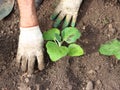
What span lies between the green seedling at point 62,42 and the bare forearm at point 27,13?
9 centimetres

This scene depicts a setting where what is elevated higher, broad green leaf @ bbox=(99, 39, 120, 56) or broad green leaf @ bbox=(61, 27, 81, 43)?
broad green leaf @ bbox=(61, 27, 81, 43)

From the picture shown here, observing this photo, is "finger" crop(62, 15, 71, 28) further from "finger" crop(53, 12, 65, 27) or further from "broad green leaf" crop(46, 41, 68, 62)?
"broad green leaf" crop(46, 41, 68, 62)

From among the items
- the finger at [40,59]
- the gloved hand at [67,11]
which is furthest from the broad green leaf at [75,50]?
the gloved hand at [67,11]

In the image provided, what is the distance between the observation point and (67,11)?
6.74 ft

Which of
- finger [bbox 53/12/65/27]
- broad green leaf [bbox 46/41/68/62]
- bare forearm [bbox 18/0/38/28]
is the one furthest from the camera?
finger [bbox 53/12/65/27]

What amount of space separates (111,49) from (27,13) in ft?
1.30

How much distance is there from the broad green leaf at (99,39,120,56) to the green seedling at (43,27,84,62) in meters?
0.10

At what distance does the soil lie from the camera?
180 cm

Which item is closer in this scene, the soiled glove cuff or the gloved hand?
the soiled glove cuff

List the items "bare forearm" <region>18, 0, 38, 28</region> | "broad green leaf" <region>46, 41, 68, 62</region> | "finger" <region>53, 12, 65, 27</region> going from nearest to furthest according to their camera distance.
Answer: "broad green leaf" <region>46, 41, 68, 62</region>, "bare forearm" <region>18, 0, 38, 28</region>, "finger" <region>53, 12, 65, 27</region>

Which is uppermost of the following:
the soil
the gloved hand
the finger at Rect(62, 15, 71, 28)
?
the gloved hand

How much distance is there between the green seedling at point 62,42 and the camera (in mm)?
1714

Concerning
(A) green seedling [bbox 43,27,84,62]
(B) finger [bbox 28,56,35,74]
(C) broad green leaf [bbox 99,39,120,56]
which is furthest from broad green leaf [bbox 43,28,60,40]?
(C) broad green leaf [bbox 99,39,120,56]

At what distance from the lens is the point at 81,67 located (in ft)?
6.07
